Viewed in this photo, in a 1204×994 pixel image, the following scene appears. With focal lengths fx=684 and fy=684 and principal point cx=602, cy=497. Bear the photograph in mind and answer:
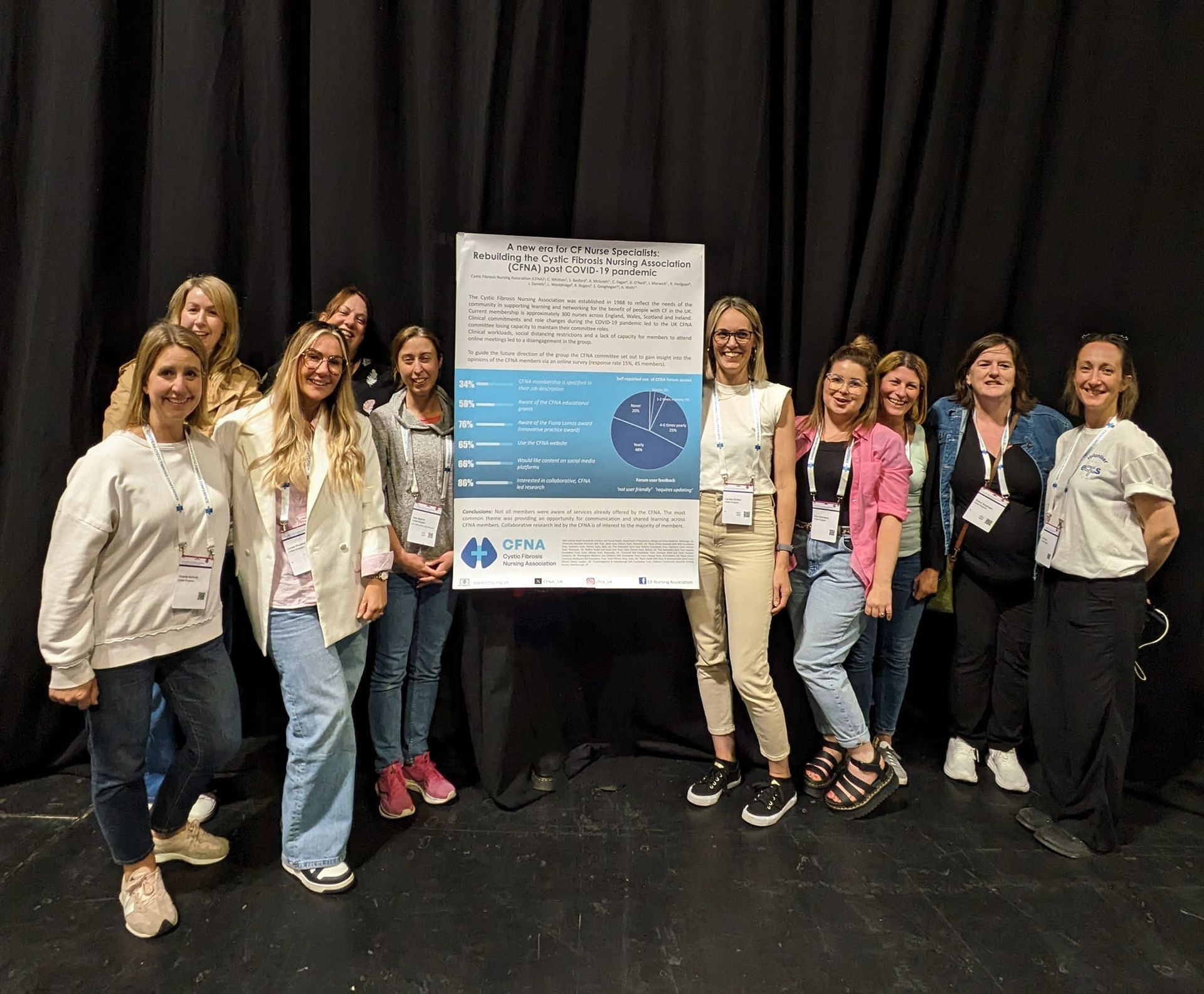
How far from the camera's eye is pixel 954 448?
2.53 m

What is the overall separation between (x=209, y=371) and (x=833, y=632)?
2.18 m

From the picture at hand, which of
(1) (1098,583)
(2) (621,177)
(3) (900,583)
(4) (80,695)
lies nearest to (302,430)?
(4) (80,695)

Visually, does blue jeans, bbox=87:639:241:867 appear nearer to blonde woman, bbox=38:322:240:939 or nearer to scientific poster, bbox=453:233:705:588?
blonde woman, bbox=38:322:240:939

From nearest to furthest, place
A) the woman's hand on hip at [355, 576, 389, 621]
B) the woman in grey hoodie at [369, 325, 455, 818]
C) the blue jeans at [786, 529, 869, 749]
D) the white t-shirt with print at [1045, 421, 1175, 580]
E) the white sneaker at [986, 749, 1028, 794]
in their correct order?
1. the woman's hand on hip at [355, 576, 389, 621]
2. the white t-shirt with print at [1045, 421, 1175, 580]
3. the woman in grey hoodie at [369, 325, 455, 818]
4. the blue jeans at [786, 529, 869, 749]
5. the white sneaker at [986, 749, 1028, 794]

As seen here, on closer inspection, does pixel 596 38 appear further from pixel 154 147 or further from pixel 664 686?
pixel 664 686

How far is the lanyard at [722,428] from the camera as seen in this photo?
89.7 inches

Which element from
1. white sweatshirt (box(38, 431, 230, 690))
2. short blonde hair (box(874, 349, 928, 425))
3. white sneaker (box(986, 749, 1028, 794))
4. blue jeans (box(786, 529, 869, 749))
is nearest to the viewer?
white sweatshirt (box(38, 431, 230, 690))

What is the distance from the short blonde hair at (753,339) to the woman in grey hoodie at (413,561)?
903 millimetres

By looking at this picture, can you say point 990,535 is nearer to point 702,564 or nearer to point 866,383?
point 866,383

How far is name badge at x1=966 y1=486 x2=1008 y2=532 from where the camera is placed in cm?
245

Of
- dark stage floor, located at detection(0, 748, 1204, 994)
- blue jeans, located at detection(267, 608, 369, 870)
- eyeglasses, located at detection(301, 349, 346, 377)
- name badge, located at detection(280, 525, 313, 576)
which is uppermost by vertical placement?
eyeglasses, located at detection(301, 349, 346, 377)

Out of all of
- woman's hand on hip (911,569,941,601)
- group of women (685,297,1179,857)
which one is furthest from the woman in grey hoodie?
woman's hand on hip (911,569,941,601)

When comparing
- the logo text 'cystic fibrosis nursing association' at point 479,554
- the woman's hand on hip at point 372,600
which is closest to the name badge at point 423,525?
the logo text 'cystic fibrosis nursing association' at point 479,554

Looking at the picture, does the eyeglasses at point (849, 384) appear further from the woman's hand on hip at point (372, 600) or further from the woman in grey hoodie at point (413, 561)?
the woman's hand on hip at point (372, 600)
